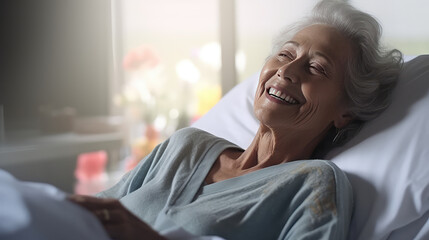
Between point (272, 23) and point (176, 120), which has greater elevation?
point (272, 23)

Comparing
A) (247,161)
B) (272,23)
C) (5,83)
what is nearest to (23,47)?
(5,83)

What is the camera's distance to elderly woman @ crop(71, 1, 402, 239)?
117 cm

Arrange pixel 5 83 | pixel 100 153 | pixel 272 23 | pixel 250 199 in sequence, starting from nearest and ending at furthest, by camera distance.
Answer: pixel 250 199, pixel 272 23, pixel 5 83, pixel 100 153

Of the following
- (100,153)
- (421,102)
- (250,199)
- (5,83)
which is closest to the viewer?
(250,199)

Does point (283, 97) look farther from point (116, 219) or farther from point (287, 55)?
point (116, 219)

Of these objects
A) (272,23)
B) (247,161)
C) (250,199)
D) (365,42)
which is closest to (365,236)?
(250,199)

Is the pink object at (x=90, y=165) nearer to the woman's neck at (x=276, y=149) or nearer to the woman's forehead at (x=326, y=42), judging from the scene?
the woman's neck at (x=276, y=149)

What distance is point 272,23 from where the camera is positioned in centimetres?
263

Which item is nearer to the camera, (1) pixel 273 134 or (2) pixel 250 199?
(2) pixel 250 199

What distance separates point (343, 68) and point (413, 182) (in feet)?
1.19

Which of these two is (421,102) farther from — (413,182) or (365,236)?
(365,236)

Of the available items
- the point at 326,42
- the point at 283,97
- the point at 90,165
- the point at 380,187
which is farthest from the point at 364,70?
the point at 90,165

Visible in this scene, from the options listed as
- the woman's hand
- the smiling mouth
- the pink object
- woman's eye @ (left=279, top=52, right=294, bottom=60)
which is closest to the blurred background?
the pink object

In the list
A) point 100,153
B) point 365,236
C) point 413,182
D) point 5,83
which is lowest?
point 100,153
